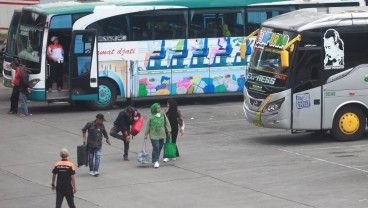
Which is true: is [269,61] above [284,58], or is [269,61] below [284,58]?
below

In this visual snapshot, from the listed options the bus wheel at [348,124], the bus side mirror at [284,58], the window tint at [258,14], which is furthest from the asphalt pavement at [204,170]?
the window tint at [258,14]

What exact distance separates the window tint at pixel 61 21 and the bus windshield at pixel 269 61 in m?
7.14

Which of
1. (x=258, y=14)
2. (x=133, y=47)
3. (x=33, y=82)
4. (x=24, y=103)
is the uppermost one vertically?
(x=258, y=14)

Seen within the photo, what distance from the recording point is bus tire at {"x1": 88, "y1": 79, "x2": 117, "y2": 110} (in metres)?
31.1

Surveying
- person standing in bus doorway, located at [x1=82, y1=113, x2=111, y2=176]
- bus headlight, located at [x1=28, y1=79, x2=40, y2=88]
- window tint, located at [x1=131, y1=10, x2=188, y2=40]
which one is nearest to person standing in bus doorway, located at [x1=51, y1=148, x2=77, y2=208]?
person standing in bus doorway, located at [x1=82, y1=113, x2=111, y2=176]

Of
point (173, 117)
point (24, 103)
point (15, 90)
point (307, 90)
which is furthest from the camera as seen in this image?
point (15, 90)

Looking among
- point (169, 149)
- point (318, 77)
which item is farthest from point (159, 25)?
point (169, 149)

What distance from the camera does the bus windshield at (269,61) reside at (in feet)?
80.7

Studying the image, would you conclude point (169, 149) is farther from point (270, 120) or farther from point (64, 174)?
point (64, 174)

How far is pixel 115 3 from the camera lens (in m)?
31.2

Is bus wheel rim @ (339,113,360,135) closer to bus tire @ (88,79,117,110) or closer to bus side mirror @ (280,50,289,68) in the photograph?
bus side mirror @ (280,50,289,68)

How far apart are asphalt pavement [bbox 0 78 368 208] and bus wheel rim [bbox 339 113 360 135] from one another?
0.39m

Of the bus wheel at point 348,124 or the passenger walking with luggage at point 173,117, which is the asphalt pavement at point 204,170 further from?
the passenger walking with luggage at point 173,117

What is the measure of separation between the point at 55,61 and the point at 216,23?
17.8ft
